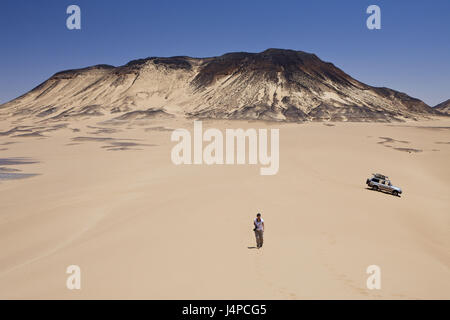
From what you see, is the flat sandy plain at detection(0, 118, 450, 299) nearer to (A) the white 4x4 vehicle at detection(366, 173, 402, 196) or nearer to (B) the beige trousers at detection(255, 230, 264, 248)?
(B) the beige trousers at detection(255, 230, 264, 248)

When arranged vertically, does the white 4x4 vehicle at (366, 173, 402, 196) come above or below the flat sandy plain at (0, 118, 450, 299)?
above

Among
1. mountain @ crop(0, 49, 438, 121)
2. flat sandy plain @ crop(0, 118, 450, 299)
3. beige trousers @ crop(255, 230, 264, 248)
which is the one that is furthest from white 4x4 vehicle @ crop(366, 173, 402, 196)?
mountain @ crop(0, 49, 438, 121)

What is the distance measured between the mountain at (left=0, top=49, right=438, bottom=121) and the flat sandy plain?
138ft

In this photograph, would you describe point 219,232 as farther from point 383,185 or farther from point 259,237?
point 383,185

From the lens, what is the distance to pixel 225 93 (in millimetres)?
74625

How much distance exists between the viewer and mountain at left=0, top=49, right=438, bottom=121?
214 feet

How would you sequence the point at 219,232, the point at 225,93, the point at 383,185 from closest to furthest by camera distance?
1. the point at 219,232
2. the point at 383,185
3. the point at 225,93

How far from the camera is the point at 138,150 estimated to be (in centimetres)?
3192

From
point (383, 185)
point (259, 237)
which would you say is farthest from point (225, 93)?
point (259, 237)

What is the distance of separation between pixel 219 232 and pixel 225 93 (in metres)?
67.1

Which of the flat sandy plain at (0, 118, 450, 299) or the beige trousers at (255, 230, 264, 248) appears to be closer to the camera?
the flat sandy plain at (0, 118, 450, 299)

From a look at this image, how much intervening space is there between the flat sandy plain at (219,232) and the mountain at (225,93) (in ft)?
138
